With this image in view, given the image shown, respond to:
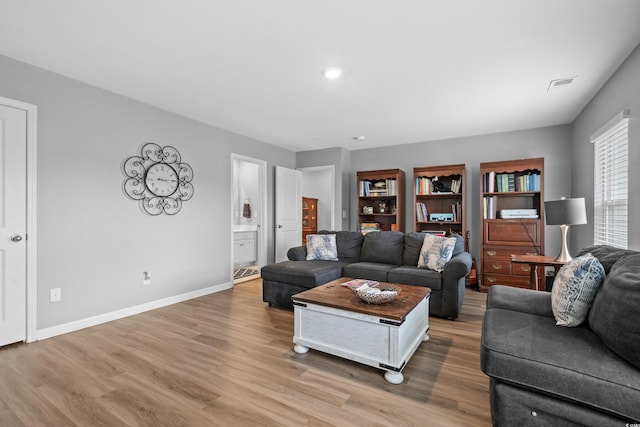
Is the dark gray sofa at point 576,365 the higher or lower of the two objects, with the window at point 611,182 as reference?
lower

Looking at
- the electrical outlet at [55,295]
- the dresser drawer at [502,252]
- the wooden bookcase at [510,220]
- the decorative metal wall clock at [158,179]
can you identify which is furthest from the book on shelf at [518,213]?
the electrical outlet at [55,295]

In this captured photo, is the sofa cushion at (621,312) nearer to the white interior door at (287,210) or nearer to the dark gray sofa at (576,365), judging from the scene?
the dark gray sofa at (576,365)

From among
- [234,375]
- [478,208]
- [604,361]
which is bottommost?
[234,375]

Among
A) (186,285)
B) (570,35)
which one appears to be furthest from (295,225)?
(570,35)

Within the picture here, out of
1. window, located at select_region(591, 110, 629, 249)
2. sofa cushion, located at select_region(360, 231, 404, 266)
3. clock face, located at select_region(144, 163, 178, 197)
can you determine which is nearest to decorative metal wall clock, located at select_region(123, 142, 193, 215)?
clock face, located at select_region(144, 163, 178, 197)

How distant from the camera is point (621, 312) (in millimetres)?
1385

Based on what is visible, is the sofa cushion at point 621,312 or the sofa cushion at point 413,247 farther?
the sofa cushion at point 413,247

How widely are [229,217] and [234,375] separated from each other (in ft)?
9.31

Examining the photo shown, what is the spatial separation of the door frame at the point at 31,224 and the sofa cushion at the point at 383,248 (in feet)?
11.5

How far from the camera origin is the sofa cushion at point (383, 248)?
4086mm

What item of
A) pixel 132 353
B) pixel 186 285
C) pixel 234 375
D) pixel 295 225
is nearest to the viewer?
pixel 234 375

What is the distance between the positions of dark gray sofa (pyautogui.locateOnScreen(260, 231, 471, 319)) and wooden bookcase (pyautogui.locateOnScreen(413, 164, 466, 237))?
1.13 meters

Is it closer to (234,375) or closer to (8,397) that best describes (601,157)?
(234,375)

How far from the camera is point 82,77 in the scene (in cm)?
293
